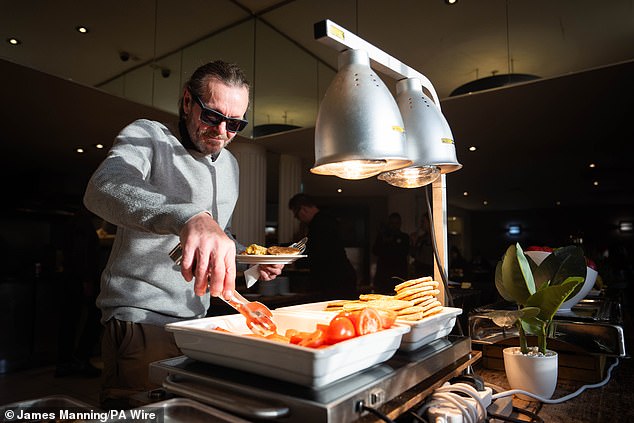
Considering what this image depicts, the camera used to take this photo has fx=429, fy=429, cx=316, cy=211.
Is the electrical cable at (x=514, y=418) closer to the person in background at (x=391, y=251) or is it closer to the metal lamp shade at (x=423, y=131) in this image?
the metal lamp shade at (x=423, y=131)

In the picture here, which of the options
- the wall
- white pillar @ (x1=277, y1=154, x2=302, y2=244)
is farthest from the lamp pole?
the wall

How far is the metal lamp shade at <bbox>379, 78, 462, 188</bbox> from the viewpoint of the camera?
96cm

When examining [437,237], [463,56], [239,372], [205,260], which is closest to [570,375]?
[437,237]

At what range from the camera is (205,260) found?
25.6 inches

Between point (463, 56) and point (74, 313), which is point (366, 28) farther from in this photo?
point (74, 313)

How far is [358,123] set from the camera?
0.77 metres

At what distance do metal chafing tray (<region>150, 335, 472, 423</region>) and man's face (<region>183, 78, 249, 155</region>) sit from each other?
683mm

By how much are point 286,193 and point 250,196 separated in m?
0.89

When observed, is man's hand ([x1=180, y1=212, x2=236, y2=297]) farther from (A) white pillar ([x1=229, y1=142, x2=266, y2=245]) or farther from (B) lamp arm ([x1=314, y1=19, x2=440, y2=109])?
(A) white pillar ([x1=229, y1=142, x2=266, y2=245])

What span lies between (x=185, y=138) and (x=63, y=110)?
372cm

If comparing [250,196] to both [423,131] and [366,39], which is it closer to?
[366,39]

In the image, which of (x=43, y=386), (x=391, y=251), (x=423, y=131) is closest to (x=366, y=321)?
(x=423, y=131)

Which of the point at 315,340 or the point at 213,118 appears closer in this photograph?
the point at 315,340

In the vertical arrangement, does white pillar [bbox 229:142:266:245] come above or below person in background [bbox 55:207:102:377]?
above
